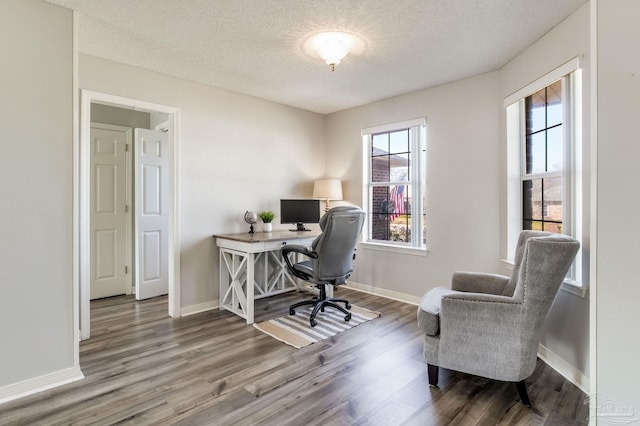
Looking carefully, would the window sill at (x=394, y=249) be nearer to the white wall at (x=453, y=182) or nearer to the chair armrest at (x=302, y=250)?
the white wall at (x=453, y=182)

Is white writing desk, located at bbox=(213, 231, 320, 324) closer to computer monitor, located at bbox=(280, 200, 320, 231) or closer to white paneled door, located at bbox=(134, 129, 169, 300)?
computer monitor, located at bbox=(280, 200, 320, 231)

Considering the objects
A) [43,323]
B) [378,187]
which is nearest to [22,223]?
[43,323]

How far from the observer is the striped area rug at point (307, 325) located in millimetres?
2872

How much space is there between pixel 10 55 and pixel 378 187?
142 inches

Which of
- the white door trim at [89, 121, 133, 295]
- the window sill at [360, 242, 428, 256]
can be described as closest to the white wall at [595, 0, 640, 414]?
the window sill at [360, 242, 428, 256]

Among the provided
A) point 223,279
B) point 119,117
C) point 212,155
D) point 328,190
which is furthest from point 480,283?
point 119,117

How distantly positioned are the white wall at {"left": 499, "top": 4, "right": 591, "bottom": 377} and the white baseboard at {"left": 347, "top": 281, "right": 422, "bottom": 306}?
1473 millimetres

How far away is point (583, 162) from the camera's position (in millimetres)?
2176

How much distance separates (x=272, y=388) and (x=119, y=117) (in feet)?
12.6

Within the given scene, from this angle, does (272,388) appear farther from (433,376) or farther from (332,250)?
(332,250)

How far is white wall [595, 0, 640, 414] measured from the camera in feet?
3.88

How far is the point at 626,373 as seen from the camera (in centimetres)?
121

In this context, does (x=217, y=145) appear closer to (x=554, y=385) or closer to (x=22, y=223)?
(x=22, y=223)

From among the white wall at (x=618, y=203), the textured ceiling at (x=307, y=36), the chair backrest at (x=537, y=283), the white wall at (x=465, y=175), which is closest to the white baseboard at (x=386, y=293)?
the white wall at (x=465, y=175)
